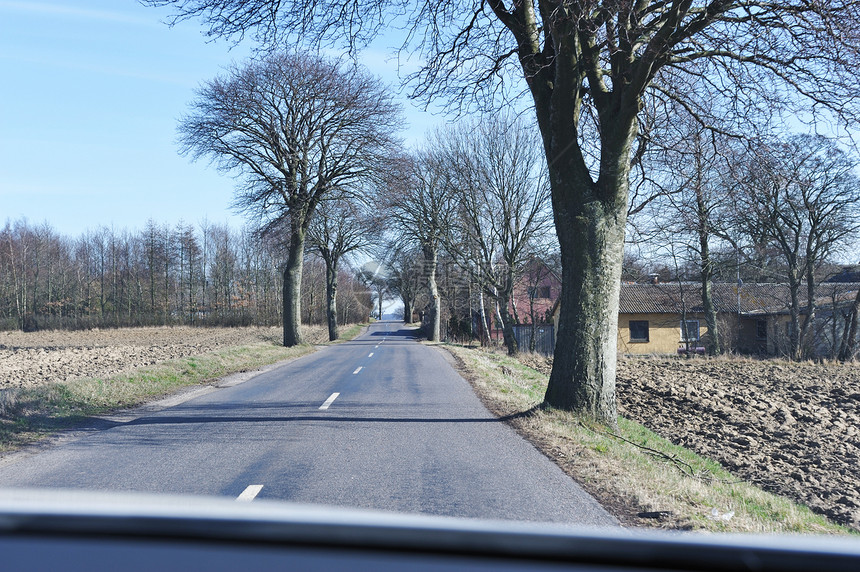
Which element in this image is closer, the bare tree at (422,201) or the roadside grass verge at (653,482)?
the roadside grass verge at (653,482)

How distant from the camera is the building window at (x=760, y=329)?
4954 centimetres

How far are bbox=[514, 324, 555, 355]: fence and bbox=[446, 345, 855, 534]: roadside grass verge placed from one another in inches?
1178

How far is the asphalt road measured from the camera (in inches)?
226

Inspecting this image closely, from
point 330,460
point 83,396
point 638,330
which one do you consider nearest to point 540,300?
point 638,330

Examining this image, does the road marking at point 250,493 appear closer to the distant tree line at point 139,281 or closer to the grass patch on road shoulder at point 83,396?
the grass patch on road shoulder at point 83,396

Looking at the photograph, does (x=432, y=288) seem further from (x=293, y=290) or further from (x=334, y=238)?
(x=293, y=290)

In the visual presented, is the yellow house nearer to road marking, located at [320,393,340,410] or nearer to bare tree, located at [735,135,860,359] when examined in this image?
bare tree, located at [735,135,860,359]

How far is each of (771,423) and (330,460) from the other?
9.32m

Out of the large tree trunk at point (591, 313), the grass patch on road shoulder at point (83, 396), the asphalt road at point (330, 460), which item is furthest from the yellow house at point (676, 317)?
the asphalt road at point (330, 460)

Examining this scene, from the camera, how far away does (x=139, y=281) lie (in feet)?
217

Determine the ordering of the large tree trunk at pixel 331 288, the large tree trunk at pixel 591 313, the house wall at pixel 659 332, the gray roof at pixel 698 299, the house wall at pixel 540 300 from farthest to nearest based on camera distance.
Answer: the house wall at pixel 540 300 → the house wall at pixel 659 332 → the gray roof at pixel 698 299 → the large tree trunk at pixel 331 288 → the large tree trunk at pixel 591 313

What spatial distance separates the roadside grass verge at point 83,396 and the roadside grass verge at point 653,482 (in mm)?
6938

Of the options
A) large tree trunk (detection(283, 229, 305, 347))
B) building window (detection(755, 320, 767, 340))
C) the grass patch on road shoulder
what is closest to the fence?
large tree trunk (detection(283, 229, 305, 347))

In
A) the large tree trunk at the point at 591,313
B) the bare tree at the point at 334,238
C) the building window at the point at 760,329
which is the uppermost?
the bare tree at the point at 334,238
